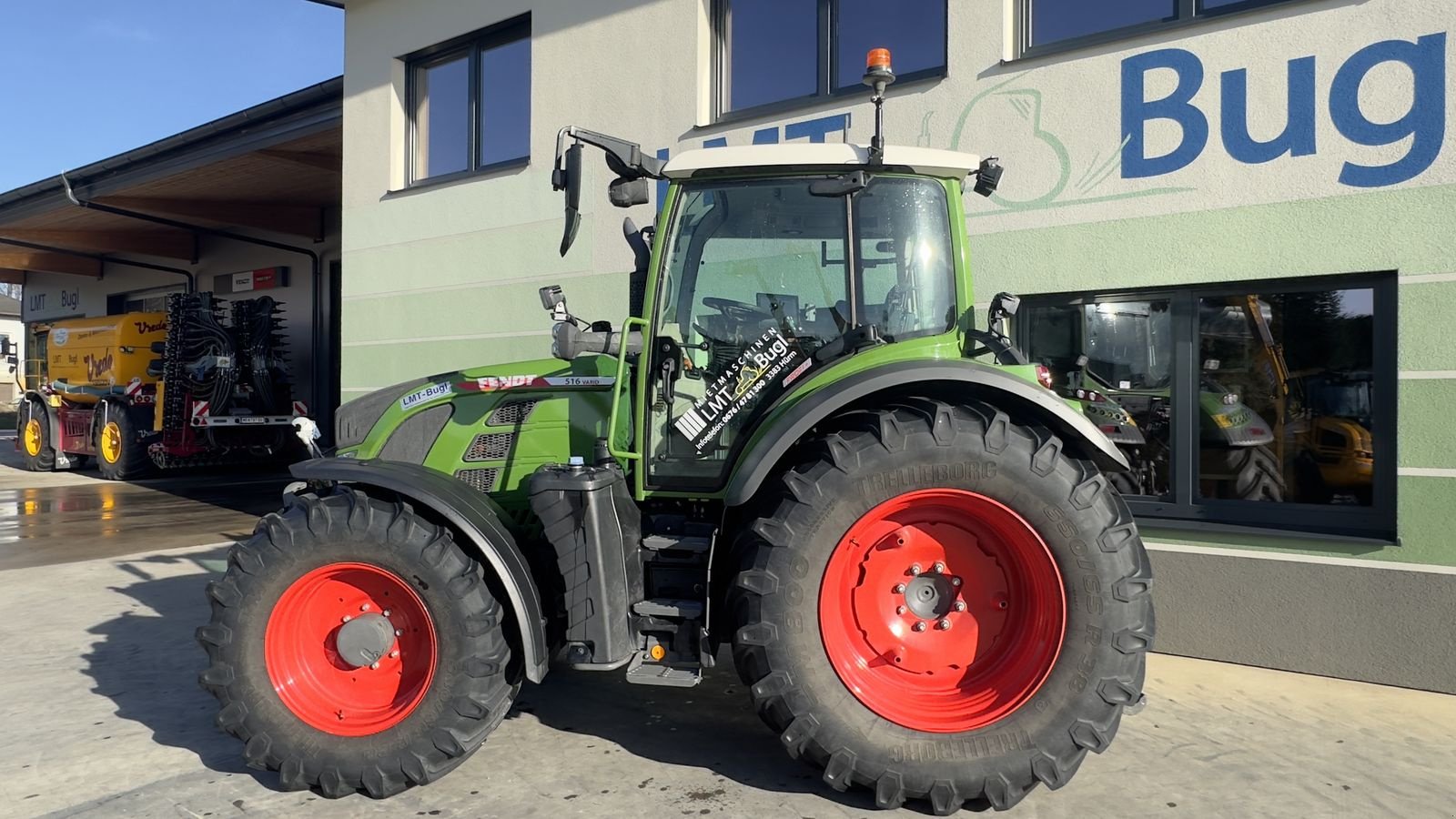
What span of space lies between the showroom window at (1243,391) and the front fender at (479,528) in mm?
2874

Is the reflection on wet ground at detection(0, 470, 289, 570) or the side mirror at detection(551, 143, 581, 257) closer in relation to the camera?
the side mirror at detection(551, 143, 581, 257)

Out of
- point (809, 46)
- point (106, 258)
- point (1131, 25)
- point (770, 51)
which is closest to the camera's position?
point (1131, 25)

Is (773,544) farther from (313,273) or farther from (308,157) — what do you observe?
(313,273)

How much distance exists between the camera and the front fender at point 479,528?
3232 mm

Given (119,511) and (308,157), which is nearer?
(119,511)

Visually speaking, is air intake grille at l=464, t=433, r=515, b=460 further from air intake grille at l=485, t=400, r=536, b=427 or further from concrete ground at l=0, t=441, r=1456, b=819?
concrete ground at l=0, t=441, r=1456, b=819

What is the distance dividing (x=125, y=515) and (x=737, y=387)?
9.85 metres

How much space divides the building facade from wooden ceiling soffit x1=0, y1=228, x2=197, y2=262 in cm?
1516

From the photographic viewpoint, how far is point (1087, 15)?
521 centimetres

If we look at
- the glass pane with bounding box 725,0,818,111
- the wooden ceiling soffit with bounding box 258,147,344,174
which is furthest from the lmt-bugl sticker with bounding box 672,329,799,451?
the wooden ceiling soffit with bounding box 258,147,344,174

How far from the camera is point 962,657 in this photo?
3205mm

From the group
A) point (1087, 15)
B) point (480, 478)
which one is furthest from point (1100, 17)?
point (480, 478)

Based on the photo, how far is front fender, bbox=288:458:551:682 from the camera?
3.23 m

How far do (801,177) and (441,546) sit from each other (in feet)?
6.14
